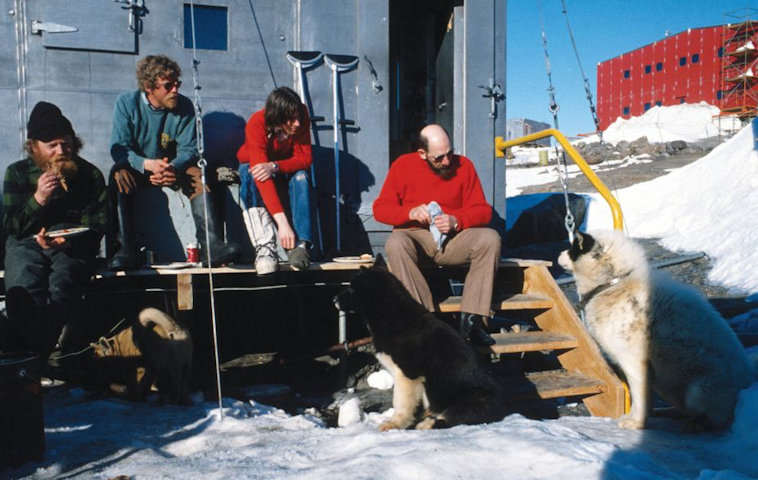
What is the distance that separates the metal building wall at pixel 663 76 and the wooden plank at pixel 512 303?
106 ft

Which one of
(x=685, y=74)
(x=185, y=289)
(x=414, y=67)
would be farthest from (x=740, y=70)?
(x=185, y=289)

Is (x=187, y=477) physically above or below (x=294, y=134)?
below

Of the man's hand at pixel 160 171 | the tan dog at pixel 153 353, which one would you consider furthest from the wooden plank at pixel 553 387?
the man's hand at pixel 160 171

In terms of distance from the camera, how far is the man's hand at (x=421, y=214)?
12.4 ft

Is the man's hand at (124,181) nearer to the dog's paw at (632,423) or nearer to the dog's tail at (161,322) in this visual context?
the dog's tail at (161,322)

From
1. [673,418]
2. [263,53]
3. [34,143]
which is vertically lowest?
[673,418]

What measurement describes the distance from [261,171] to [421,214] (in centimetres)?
133

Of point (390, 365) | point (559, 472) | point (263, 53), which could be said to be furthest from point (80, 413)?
point (263, 53)

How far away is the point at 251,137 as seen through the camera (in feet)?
13.6

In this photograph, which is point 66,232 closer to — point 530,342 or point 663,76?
point 530,342

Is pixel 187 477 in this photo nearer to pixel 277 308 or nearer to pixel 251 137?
pixel 251 137

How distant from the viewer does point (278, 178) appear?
4.42 meters

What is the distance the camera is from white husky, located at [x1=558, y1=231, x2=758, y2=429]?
2832mm

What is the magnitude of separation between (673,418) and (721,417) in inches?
13.9
